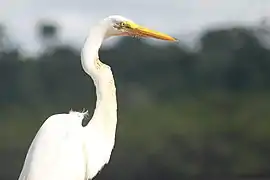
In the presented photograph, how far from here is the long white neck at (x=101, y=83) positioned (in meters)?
2.05

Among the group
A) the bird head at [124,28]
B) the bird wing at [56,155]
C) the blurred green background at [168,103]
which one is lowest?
the bird wing at [56,155]

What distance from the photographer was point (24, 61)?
5.75 meters

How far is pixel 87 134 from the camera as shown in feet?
6.88

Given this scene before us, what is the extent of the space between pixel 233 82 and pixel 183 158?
74 cm

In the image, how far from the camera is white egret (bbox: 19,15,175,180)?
6.61ft

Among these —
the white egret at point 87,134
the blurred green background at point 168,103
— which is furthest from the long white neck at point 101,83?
the blurred green background at point 168,103

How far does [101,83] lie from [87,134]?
5.6 inches

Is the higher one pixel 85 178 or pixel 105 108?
pixel 105 108

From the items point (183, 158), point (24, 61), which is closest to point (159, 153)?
point (183, 158)

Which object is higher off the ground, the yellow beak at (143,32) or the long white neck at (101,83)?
the yellow beak at (143,32)

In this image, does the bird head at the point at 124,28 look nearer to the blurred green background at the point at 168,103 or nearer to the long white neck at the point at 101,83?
the long white neck at the point at 101,83

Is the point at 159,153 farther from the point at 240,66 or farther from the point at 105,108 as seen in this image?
the point at 105,108

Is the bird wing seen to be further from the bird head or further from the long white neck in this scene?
the bird head

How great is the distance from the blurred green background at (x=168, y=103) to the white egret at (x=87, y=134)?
3.29m
